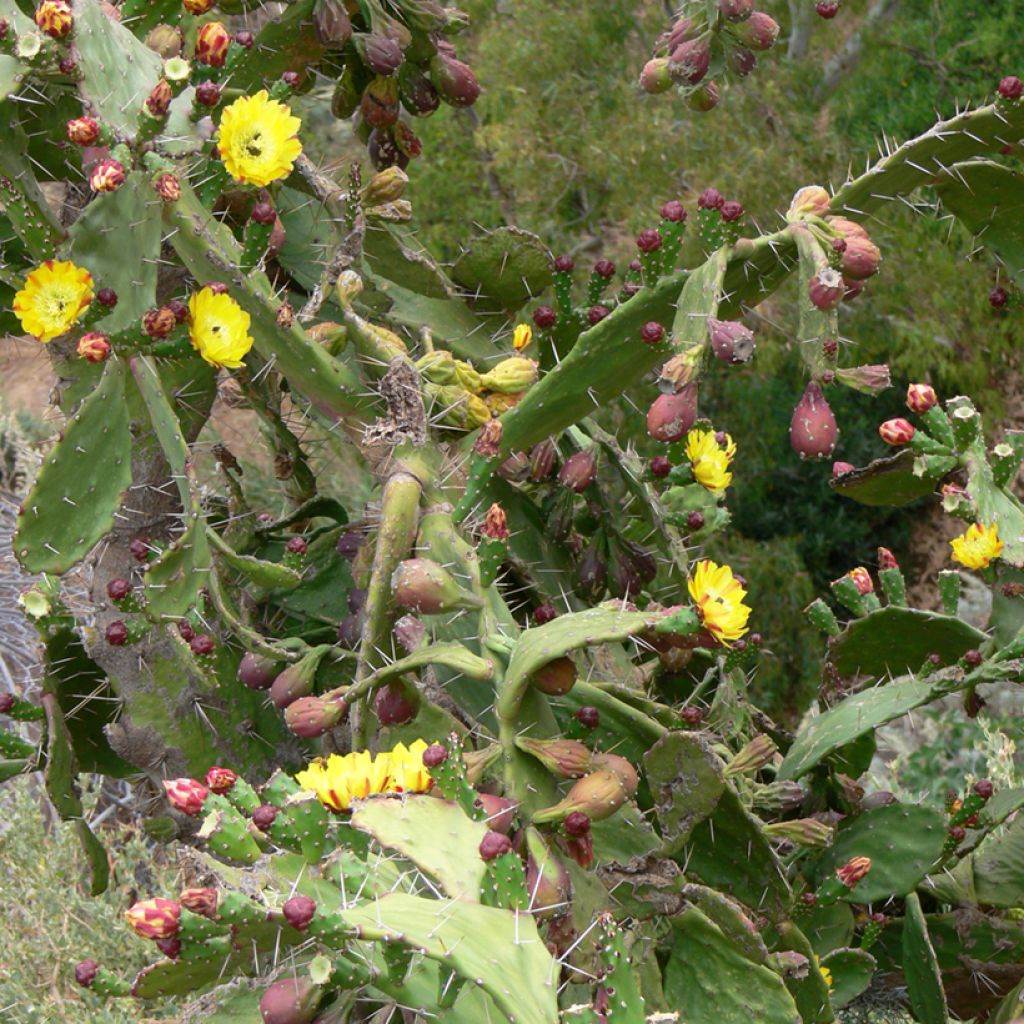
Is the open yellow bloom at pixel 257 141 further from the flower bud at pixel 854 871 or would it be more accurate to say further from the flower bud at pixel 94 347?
the flower bud at pixel 854 871

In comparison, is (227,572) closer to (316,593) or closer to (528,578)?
(316,593)

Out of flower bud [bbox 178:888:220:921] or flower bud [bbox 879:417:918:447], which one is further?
flower bud [bbox 879:417:918:447]

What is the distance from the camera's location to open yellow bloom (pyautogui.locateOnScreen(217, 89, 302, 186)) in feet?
5.27

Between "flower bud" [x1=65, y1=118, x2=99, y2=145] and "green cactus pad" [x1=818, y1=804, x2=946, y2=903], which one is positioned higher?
"flower bud" [x1=65, y1=118, x2=99, y2=145]

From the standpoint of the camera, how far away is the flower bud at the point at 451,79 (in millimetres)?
2100

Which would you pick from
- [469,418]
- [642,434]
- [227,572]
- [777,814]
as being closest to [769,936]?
[777,814]

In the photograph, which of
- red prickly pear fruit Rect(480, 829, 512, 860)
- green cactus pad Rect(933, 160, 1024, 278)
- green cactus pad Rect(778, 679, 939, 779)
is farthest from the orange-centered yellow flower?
green cactus pad Rect(933, 160, 1024, 278)

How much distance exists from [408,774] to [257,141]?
2.70 ft

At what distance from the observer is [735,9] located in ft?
5.11

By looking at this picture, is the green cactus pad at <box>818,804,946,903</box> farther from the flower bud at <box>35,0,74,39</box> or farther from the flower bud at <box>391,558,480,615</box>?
A: the flower bud at <box>35,0,74,39</box>

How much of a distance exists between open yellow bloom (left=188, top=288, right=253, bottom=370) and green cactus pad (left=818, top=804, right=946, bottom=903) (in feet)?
3.65

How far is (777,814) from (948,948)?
34 centimetres

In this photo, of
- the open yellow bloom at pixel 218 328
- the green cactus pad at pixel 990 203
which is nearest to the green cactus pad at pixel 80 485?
the open yellow bloom at pixel 218 328

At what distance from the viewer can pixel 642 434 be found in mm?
4953
